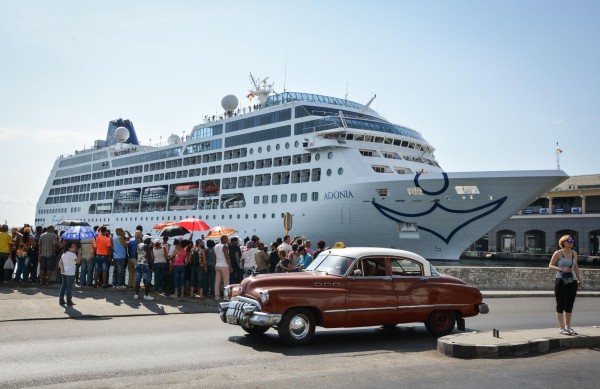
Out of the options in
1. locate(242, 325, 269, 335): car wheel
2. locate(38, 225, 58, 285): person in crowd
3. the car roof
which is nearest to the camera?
locate(242, 325, 269, 335): car wheel

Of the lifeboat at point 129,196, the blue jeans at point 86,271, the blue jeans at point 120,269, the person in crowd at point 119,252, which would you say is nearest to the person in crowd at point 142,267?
the person in crowd at point 119,252

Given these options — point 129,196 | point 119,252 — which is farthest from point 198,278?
point 129,196

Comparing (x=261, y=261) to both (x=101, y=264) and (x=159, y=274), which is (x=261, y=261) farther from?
(x=101, y=264)

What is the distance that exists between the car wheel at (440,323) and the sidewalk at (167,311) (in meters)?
0.69

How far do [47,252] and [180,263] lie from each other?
419 centimetres

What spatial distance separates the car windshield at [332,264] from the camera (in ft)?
30.7

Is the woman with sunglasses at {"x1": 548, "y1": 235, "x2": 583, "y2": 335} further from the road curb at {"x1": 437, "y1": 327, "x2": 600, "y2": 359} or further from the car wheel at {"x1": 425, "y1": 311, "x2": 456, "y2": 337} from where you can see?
the car wheel at {"x1": 425, "y1": 311, "x2": 456, "y2": 337}

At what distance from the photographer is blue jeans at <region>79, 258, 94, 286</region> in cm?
1545

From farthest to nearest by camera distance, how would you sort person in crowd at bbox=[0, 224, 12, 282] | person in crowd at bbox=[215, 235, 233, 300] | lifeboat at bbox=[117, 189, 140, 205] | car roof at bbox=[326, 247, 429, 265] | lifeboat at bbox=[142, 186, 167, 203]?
lifeboat at bbox=[117, 189, 140, 205]
lifeboat at bbox=[142, 186, 167, 203]
person in crowd at bbox=[0, 224, 12, 282]
person in crowd at bbox=[215, 235, 233, 300]
car roof at bbox=[326, 247, 429, 265]

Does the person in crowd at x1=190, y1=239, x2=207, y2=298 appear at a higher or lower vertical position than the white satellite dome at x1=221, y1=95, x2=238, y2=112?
lower

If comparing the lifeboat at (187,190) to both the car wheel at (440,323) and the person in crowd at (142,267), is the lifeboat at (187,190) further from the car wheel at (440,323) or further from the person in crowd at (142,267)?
the car wheel at (440,323)

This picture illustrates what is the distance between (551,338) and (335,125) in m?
26.9

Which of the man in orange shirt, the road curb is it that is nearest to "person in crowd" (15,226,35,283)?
the man in orange shirt

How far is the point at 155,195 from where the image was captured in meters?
51.1
